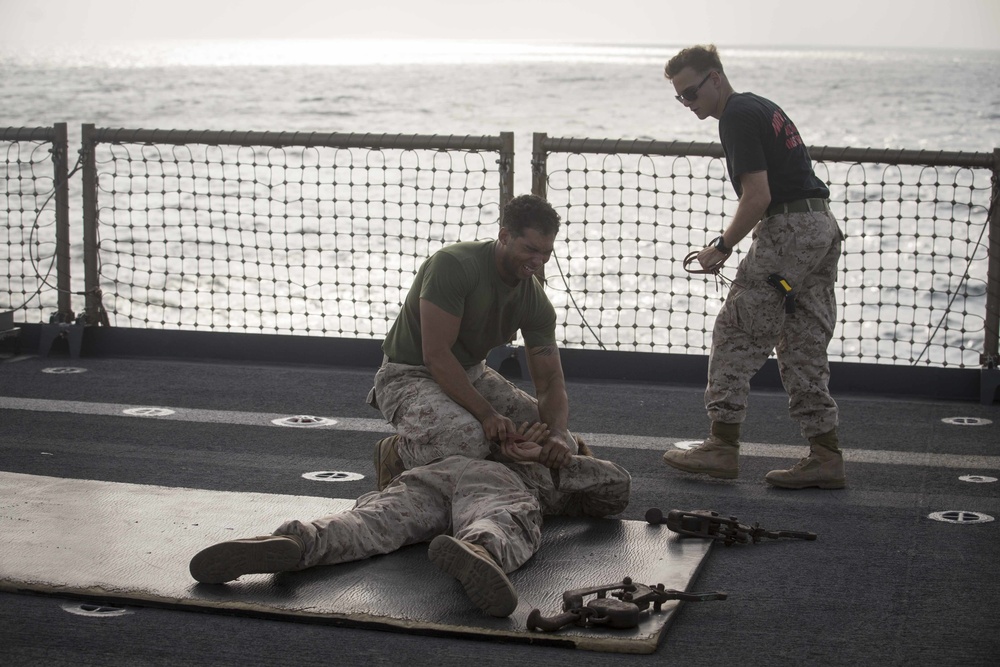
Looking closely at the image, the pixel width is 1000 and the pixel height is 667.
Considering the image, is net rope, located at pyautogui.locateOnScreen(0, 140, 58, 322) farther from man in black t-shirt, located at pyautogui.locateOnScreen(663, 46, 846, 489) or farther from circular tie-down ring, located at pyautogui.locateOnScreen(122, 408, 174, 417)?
man in black t-shirt, located at pyautogui.locateOnScreen(663, 46, 846, 489)

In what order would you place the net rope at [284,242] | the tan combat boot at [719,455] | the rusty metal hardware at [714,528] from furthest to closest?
the net rope at [284,242] < the tan combat boot at [719,455] < the rusty metal hardware at [714,528]

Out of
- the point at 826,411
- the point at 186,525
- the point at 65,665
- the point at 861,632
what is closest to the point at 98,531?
the point at 186,525

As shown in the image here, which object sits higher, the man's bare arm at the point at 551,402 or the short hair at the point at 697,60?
the short hair at the point at 697,60

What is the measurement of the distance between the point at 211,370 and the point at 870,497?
3.54 m

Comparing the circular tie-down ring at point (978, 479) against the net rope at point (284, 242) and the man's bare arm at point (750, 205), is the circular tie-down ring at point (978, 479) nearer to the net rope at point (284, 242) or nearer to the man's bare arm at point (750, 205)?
the man's bare arm at point (750, 205)

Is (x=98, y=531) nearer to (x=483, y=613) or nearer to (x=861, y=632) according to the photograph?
(x=483, y=613)

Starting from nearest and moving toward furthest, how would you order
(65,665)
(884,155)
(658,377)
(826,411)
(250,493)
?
(65,665) → (250,493) → (826,411) → (884,155) → (658,377)

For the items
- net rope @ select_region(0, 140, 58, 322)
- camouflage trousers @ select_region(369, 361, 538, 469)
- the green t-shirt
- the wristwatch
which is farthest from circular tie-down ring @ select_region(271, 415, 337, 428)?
net rope @ select_region(0, 140, 58, 322)

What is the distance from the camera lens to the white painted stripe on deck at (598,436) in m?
5.09

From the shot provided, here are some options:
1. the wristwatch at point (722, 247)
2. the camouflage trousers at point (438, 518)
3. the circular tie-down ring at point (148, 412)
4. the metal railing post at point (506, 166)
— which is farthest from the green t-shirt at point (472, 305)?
the metal railing post at point (506, 166)

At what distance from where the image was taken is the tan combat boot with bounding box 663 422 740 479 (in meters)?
4.82

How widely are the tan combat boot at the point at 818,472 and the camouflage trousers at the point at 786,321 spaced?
82mm

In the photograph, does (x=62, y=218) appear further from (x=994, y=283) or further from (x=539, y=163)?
(x=994, y=283)

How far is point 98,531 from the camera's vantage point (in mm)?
3926
